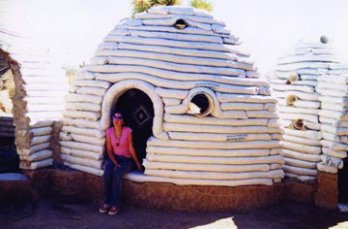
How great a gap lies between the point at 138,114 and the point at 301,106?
3.68 m

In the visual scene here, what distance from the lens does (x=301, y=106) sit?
846 cm

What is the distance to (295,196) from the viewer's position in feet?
26.7

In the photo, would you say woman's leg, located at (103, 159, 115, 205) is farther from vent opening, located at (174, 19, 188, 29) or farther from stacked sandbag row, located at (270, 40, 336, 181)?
stacked sandbag row, located at (270, 40, 336, 181)

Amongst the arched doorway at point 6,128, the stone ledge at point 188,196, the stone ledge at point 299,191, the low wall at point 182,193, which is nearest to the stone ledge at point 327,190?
the low wall at point 182,193

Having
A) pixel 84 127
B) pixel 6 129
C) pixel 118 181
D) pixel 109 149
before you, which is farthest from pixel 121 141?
pixel 6 129

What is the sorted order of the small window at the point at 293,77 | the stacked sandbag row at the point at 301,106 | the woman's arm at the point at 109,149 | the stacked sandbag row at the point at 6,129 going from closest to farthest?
the woman's arm at the point at 109,149 < the stacked sandbag row at the point at 301,106 < the small window at the point at 293,77 < the stacked sandbag row at the point at 6,129

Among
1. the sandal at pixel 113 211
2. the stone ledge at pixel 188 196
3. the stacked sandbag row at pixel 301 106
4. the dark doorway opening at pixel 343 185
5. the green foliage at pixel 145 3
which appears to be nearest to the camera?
the sandal at pixel 113 211

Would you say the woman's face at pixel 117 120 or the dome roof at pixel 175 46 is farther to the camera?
the dome roof at pixel 175 46

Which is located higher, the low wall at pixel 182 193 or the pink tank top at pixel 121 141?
the pink tank top at pixel 121 141

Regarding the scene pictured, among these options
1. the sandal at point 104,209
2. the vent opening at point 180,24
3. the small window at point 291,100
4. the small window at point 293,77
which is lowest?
the sandal at point 104,209

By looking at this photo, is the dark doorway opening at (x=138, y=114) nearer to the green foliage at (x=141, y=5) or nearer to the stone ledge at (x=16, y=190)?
the stone ledge at (x=16, y=190)

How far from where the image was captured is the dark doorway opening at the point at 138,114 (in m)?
8.55

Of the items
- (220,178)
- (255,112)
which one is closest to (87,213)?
(220,178)

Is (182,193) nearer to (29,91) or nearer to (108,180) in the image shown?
(108,180)
